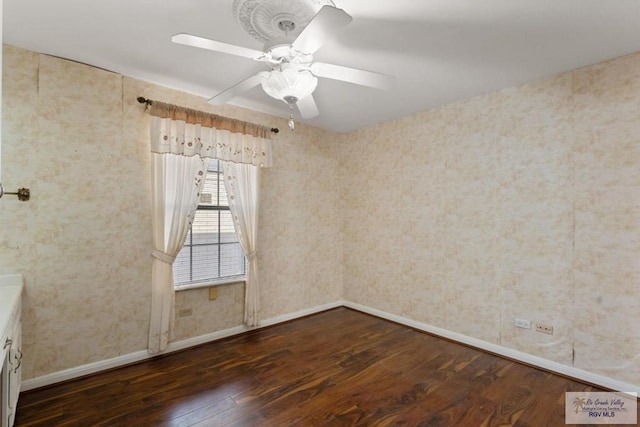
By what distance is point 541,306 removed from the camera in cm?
268

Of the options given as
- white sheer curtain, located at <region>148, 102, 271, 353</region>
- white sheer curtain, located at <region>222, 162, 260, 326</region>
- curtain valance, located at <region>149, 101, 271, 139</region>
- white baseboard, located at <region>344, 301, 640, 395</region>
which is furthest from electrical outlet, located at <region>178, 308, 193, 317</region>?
white baseboard, located at <region>344, 301, 640, 395</region>

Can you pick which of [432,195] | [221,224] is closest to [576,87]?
[432,195]

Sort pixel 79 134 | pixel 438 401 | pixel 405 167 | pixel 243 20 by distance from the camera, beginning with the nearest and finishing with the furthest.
Result: pixel 243 20
pixel 438 401
pixel 79 134
pixel 405 167

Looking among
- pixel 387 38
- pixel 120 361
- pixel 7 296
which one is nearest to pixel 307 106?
pixel 387 38

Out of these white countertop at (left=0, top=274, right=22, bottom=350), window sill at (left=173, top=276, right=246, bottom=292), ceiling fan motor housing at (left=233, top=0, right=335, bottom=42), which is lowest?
window sill at (left=173, top=276, right=246, bottom=292)

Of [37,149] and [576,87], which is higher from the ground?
[576,87]

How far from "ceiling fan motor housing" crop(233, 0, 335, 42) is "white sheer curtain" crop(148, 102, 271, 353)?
1419 millimetres

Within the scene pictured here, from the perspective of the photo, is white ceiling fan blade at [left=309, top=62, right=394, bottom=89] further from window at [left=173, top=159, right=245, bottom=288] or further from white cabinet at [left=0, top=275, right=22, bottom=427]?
white cabinet at [left=0, top=275, right=22, bottom=427]

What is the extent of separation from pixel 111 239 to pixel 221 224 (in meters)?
1.01

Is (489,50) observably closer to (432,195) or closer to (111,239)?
(432,195)

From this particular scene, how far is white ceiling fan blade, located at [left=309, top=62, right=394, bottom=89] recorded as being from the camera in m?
1.73

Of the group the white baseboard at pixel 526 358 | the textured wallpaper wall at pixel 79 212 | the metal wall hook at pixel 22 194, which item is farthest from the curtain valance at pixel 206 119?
the white baseboard at pixel 526 358

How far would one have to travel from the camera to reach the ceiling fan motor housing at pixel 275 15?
1553mm

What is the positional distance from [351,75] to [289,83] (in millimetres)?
367
